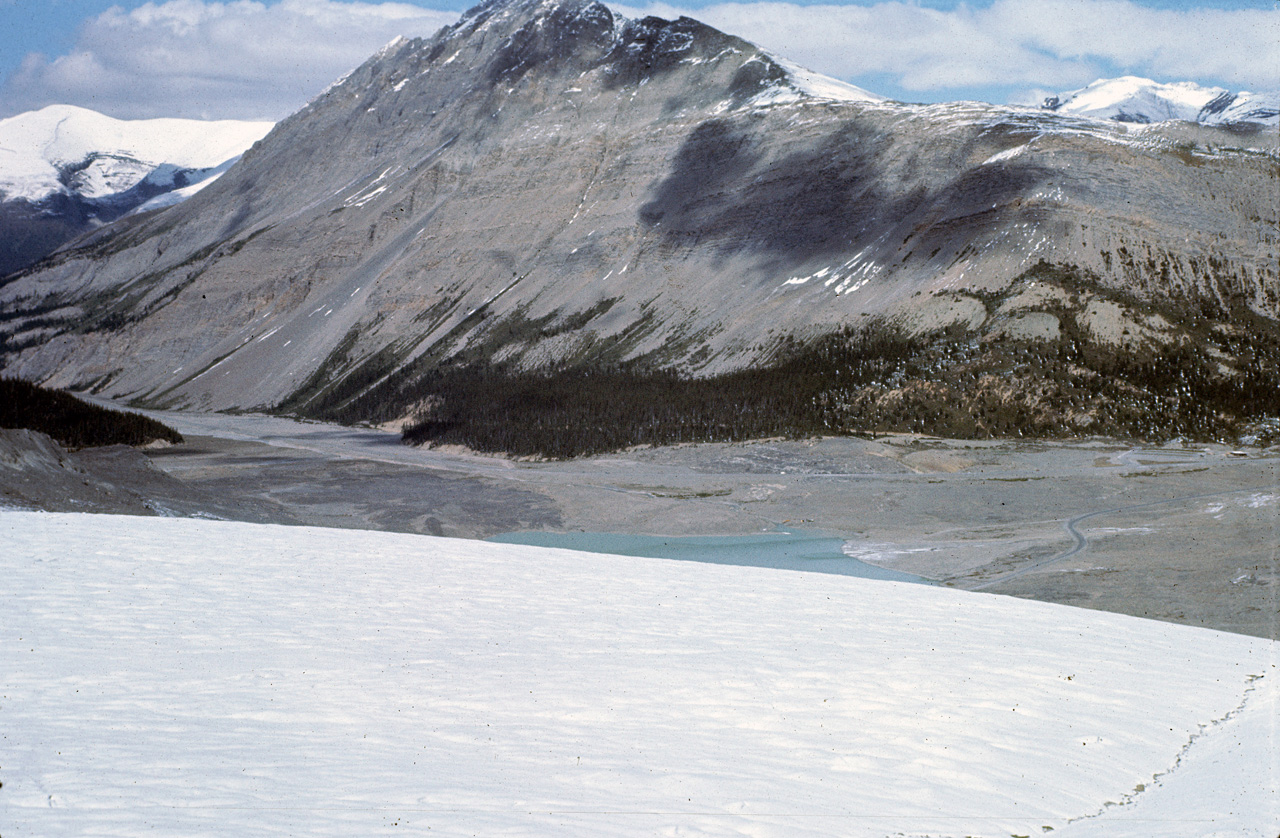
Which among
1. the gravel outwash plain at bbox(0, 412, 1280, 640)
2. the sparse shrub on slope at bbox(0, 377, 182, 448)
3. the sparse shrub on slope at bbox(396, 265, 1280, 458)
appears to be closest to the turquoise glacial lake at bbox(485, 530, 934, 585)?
the gravel outwash plain at bbox(0, 412, 1280, 640)

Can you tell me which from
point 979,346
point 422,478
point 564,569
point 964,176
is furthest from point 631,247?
point 564,569

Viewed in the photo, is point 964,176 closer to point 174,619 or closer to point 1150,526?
point 1150,526

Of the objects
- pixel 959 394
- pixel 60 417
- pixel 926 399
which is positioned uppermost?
pixel 60 417

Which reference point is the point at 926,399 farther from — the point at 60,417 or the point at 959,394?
the point at 60,417

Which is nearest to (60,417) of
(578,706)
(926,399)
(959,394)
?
(926,399)

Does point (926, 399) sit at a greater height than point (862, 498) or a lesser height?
greater

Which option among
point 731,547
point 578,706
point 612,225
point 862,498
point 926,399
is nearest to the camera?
point 578,706

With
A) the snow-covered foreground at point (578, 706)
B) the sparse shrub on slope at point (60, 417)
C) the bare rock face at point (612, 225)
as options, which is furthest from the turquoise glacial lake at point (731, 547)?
the bare rock face at point (612, 225)

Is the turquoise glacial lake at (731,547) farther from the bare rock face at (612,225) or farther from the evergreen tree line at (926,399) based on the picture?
the bare rock face at (612,225)
